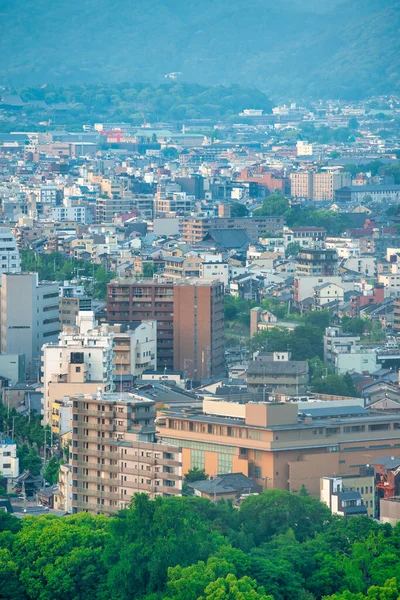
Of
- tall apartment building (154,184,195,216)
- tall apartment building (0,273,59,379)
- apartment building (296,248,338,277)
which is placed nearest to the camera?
tall apartment building (0,273,59,379)

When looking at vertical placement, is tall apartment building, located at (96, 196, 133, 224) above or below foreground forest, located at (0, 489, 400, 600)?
above

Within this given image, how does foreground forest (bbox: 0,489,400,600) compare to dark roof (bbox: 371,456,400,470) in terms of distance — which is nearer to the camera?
foreground forest (bbox: 0,489,400,600)

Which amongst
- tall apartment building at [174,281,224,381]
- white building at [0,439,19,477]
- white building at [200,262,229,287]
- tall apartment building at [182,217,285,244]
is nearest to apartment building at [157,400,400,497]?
white building at [0,439,19,477]

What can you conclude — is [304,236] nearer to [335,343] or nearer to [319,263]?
[319,263]

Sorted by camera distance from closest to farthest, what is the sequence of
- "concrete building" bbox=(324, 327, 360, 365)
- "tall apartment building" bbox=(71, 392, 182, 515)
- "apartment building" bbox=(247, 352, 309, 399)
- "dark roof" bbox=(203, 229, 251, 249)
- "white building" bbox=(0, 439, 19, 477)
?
1. "tall apartment building" bbox=(71, 392, 182, 515)
2. "white building" bbox=(0, 439, 19, 477)
3. "apartment building" bbox=(247, 352, 309, 399)
4. "concrete building" bbox=(324, 327, 360, 365)
5. "dark roof" bbox=(203, 229, 251, 249)

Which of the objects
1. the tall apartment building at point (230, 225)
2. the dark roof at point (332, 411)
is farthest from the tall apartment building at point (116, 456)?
the tall apartment building at point (230, 225)

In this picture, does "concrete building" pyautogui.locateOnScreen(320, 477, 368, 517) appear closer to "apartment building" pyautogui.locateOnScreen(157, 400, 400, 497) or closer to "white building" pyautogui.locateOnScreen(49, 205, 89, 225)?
"apartment building" pyautogui.locateOnScreen(157, 400, 400, 497)
